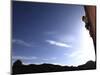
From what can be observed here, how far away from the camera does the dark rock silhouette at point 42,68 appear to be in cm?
345

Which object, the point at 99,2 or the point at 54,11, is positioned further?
the point at 99,2

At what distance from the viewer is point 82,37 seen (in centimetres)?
379

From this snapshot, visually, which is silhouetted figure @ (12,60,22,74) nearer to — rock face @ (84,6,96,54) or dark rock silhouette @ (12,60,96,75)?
dark rock silhouette @ (12,60,96,75)

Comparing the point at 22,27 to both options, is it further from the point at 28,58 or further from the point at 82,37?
the point at 82,37

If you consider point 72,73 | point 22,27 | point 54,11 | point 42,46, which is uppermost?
point 54,11

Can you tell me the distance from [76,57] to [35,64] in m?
0.58

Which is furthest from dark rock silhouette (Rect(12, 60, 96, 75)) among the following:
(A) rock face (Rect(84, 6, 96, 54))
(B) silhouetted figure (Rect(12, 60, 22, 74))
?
(A) rock face (Rect(84, 6, 96, 54))

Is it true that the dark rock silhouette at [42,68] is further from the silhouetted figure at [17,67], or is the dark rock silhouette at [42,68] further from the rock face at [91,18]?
the rock face at [91,18]

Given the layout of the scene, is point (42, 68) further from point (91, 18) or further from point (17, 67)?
point (91, 18)

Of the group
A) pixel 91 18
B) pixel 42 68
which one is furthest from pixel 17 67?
pixel 91 18

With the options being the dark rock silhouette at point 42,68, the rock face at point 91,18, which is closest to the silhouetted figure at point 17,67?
the dark rock silhouette at point 42,68

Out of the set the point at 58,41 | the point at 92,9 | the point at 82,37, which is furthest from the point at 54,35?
the point at 92,9

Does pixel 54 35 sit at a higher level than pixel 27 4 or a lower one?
lower
